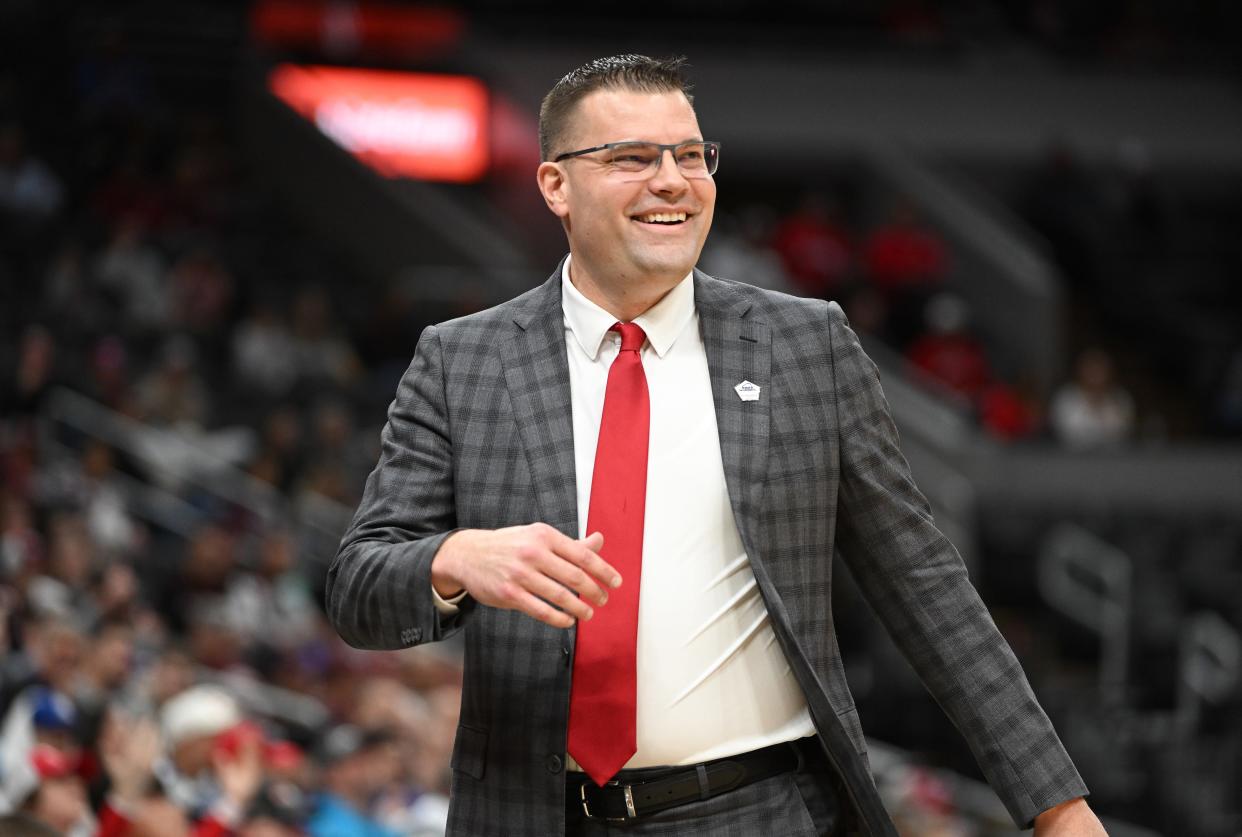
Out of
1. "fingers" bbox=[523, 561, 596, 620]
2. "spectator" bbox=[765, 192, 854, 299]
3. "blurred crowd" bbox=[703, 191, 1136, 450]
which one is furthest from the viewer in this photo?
"spectator" bbox=[765, 192, 854, 299]

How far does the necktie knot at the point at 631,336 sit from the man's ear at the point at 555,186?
207 millimetres

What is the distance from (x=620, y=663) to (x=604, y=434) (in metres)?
0.33

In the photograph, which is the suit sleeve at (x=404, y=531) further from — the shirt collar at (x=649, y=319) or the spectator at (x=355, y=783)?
the spectator at (x=355, y=783)

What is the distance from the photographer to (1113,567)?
12.0 metres

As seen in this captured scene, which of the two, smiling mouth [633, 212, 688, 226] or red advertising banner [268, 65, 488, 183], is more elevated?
red advertising banner [268, 65, 488, 183]

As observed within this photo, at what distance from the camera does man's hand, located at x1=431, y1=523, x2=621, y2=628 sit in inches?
81.6

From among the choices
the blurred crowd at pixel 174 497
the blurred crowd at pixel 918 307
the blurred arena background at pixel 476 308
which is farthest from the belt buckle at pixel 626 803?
the blurred crowd at pixel 918 307

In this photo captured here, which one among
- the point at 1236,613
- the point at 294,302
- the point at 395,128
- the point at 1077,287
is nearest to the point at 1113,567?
the point at 1236,613

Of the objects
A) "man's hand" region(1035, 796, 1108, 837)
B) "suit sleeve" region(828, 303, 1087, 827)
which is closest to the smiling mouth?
"suit sleeve" region(828, 303, 1087, 827)

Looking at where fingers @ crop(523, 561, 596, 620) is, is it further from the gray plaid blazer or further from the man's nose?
the man's nose

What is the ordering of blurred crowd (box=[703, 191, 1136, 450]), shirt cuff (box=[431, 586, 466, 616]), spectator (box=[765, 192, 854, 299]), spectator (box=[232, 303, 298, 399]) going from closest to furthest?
shirt cuff (box=[431, 586, 466, 616])
spectator (box=[232, 303, 298, 399])
blurred crowd (box=[703, 191, 1136, 450])
spectator (box=[765, 192, 854, 299])

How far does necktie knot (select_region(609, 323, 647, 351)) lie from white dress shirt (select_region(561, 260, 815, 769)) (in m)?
0.06

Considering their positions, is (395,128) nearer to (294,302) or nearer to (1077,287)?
(294,302)

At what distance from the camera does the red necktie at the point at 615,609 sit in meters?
2.36
